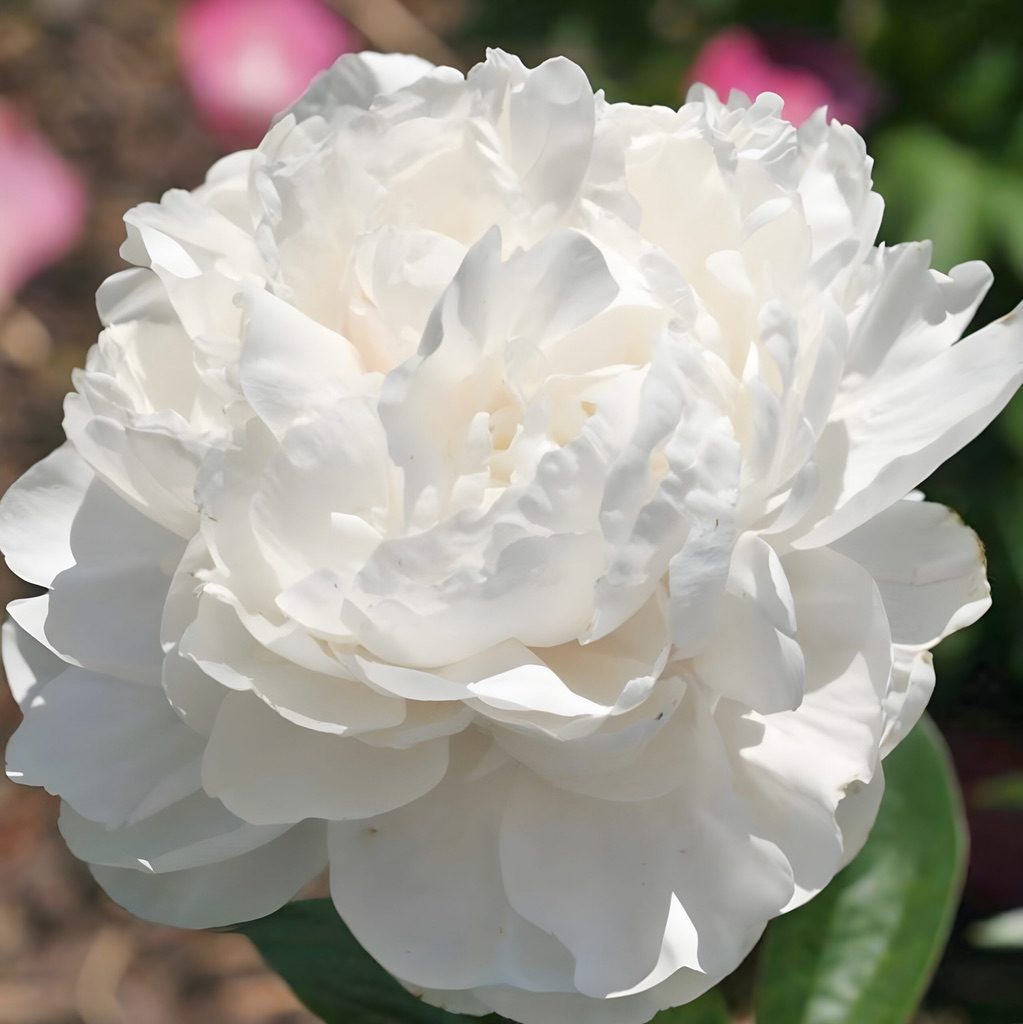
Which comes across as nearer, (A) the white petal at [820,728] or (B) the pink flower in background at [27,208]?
(A) the white petal at [820,728]

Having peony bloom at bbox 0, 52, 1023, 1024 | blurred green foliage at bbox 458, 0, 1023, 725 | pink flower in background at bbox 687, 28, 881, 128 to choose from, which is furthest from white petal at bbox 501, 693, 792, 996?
pink flower in background at bbox 687, 28, 881, 128

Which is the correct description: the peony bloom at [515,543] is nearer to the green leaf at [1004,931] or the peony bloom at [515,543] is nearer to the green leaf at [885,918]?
the green leaf at [885,918]

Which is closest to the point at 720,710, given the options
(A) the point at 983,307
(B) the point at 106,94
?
(A) the point at 983,307

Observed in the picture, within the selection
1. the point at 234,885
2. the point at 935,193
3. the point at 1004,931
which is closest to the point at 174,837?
the point at 234,885

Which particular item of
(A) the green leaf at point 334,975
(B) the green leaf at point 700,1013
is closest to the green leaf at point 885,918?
(B) the green leaf at point 700,1013

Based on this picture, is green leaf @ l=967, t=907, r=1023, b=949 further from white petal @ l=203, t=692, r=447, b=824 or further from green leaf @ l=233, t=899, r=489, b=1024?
white petal @ l=203, t=692, r=447, b=824

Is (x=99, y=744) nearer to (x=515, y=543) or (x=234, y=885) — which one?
(x=234, y=885)
